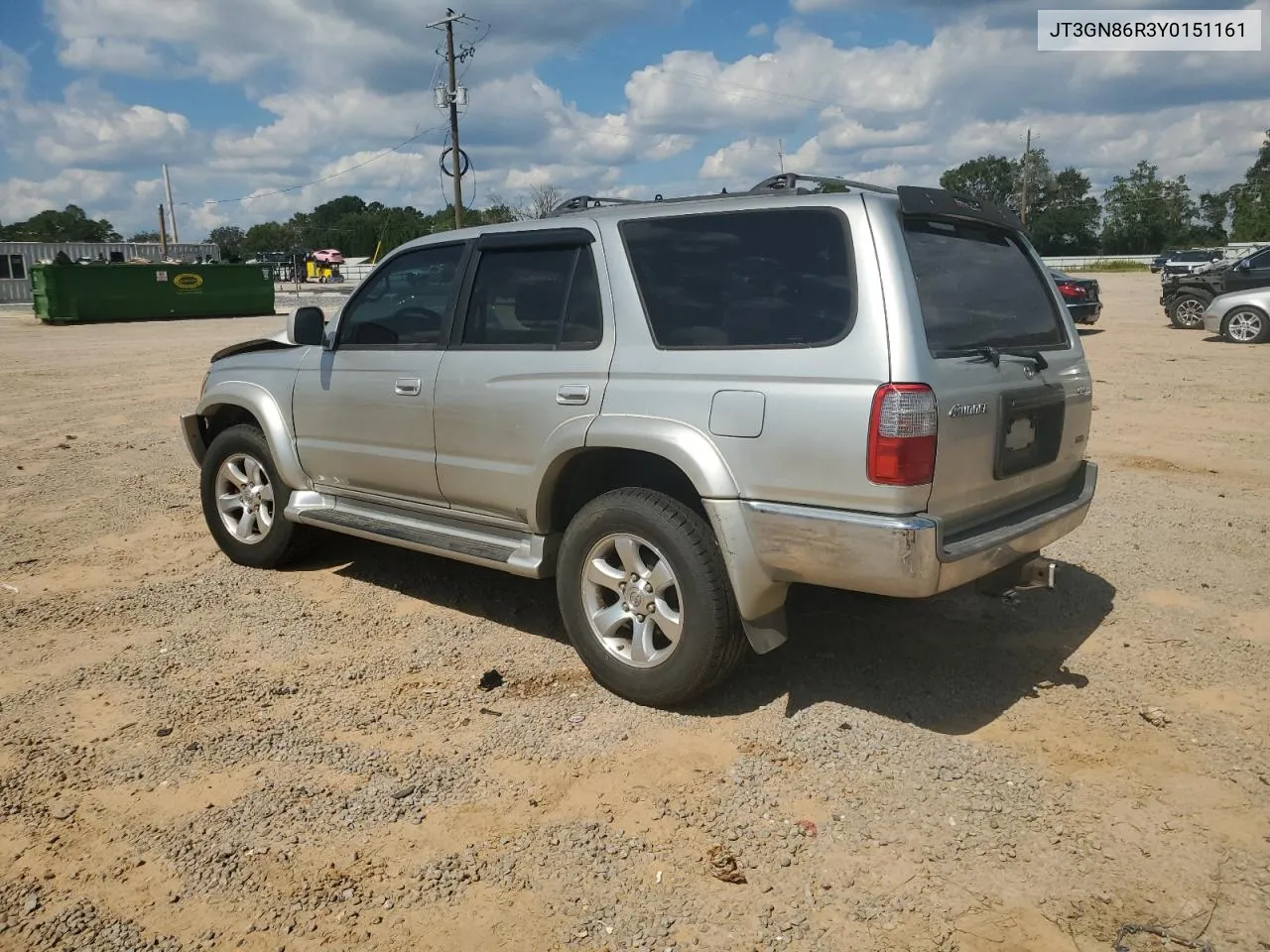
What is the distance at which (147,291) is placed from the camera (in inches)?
1153

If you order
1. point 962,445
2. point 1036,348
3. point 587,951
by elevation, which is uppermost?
point 1036,348

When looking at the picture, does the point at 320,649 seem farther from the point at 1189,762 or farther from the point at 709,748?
the point at 1189,762

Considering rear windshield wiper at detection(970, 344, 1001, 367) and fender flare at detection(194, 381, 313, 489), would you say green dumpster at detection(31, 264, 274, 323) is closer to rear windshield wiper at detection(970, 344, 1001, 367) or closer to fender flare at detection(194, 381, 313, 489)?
fender flare at detection(194, 381, 313, 489)

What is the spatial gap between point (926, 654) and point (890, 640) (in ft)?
0.66

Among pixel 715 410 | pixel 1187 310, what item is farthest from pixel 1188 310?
pixel 715 410

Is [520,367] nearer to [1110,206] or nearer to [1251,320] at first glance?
[1251,320]

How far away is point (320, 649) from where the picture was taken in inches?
183

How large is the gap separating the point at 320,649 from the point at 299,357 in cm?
168

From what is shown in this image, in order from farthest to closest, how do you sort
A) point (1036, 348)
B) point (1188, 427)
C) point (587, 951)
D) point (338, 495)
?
point (1188, 427) < point (338, 495) < point (1036, 348) < point (587, 951)

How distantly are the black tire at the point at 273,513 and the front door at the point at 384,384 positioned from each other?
313mm

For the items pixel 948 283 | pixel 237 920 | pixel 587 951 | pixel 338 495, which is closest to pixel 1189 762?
pixel 948 283

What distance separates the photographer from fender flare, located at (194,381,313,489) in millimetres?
5395

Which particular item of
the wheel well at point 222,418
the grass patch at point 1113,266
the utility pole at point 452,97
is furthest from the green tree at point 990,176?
the wheel well at point 222,418

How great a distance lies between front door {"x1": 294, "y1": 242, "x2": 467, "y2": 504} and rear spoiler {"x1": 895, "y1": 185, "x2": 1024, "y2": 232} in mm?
2134
